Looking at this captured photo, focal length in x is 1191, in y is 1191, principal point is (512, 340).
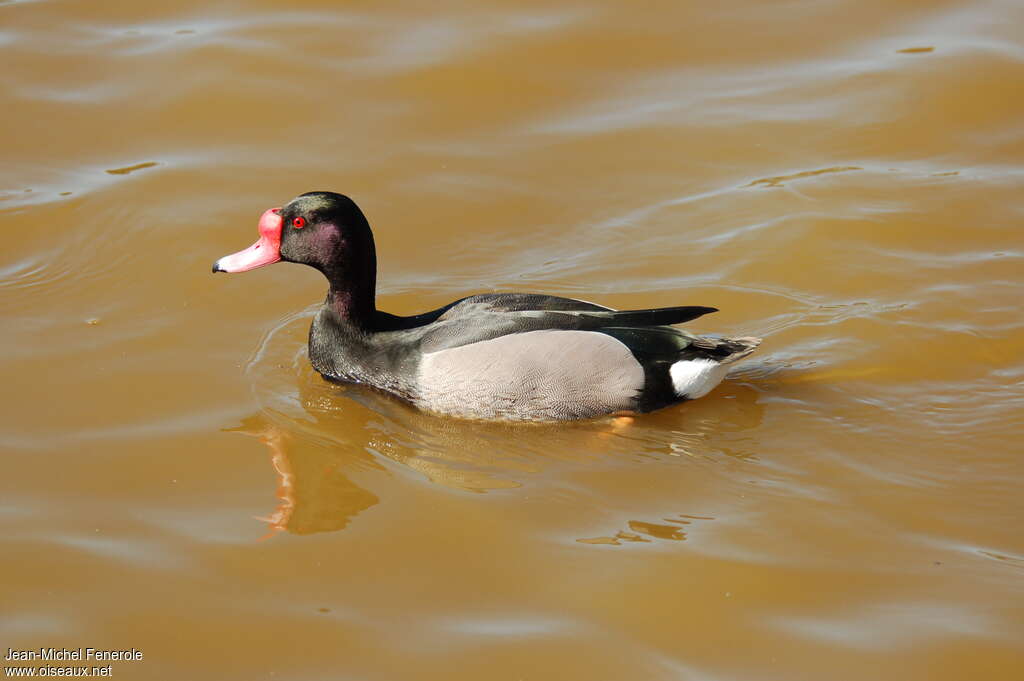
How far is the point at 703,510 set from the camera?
519cm

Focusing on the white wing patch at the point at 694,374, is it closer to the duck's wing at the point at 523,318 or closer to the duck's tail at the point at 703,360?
the duck's tail at the point at 703,360

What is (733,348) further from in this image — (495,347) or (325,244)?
(325,244)

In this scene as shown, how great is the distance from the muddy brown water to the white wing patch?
165 millimetres

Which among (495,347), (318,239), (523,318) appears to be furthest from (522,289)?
(318,239)

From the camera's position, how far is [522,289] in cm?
727

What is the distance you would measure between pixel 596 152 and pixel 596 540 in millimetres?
4354

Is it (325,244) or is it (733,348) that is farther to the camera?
(325,244)

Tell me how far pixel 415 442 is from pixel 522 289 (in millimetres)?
1721

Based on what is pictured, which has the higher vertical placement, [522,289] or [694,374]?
[522,289]

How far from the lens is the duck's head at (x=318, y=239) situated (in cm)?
629

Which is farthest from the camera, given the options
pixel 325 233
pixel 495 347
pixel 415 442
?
pixel 325 233

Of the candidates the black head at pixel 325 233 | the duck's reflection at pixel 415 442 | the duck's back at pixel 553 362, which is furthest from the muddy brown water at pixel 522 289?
the black head at pixel 325 233

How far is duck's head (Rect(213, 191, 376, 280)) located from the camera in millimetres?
6285

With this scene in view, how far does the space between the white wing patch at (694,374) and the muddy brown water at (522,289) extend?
165 millimetres
